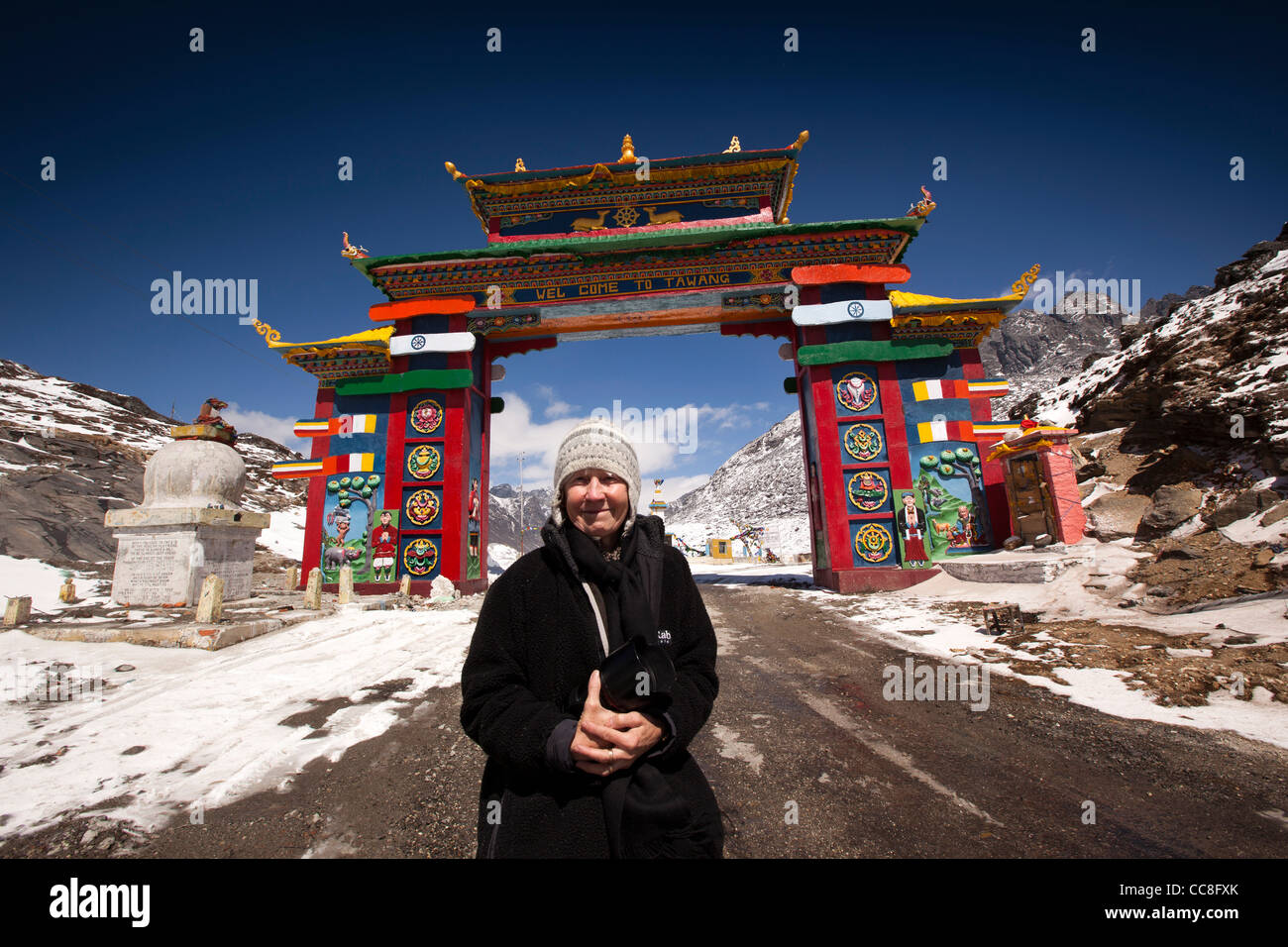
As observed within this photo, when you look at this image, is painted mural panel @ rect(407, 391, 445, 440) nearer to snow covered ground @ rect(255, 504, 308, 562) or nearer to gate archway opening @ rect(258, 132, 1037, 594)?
gate archway opening @ rect(258, 132, 1037, 594)

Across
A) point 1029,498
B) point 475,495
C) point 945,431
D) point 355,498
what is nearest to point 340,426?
point 355,498

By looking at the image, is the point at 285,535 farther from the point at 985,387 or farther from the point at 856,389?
the point at 985,387

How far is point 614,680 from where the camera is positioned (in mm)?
1410

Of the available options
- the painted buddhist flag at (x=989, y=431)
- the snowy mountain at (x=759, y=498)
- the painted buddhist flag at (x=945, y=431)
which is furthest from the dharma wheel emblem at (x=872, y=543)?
the snowy mountain at (x=759, y=498)

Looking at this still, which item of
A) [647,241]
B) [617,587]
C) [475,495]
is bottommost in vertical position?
[617,587]

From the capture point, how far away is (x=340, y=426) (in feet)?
42.1

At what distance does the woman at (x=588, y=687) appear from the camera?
145 cm

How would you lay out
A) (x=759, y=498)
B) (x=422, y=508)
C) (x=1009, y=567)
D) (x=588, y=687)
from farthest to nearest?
(x=759, y=498)
(x=422, y=508)
(x=1009, y=567)
(x=588, y=687)

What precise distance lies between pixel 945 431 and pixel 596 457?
12.2 meters

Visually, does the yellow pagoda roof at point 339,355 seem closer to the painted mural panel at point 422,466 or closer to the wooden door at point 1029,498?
the painted mural panel at point 422,466

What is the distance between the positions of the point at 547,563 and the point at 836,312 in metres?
12.2

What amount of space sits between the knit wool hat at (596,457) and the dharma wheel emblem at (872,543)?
1062 cm

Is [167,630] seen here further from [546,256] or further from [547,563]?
[546,256]
